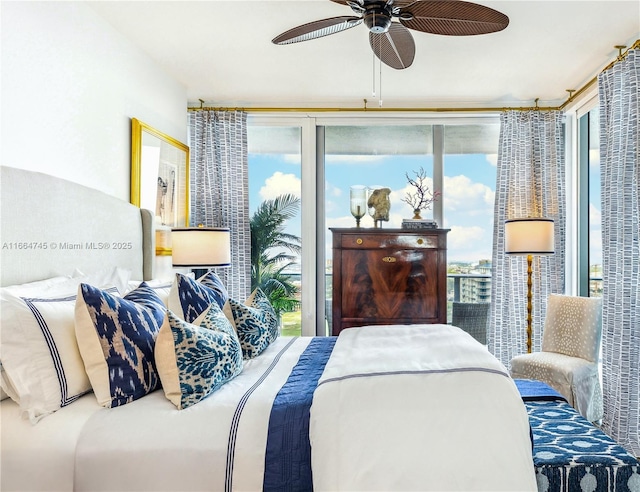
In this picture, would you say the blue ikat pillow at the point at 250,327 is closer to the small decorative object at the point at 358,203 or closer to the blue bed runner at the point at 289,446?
the blue bed runner at the point at 289,446

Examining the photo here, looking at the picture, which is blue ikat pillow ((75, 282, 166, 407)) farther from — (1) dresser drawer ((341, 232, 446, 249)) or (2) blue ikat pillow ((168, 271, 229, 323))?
(1) dresser drawer ((341, 232, 446, 249))

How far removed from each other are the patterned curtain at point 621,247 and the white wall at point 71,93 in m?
3.25

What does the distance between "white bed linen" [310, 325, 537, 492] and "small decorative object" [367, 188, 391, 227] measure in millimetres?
2570

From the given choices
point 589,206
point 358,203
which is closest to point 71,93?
point 358,203

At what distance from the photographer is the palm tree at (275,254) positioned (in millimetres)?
4488

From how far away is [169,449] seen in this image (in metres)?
1.45

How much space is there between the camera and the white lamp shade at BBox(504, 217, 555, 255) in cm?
366

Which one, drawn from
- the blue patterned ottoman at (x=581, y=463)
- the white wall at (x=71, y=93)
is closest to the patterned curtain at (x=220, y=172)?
the white wall at (x=71, y=93)

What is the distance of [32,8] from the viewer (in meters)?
2.24

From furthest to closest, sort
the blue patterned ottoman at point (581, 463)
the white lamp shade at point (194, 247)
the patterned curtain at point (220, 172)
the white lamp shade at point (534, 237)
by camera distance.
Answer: the patterned curtain at point (220, 172) < the white lamp shade at point (534, 237) < the white lamp shade at point (194, 247) < the blue patterned ottoman at point (581, 463)

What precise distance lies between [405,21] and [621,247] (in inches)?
81.5

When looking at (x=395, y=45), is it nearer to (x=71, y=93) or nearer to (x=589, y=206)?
(x=71, y=93)

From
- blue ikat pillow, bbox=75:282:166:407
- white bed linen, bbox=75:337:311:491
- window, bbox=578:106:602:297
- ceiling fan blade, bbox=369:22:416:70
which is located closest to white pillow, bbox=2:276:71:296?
blue ikat pillow, bbox=75:282:166:407

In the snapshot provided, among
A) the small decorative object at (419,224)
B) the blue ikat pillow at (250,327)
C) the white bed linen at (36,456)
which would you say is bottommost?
the white bed linen at (36,456)
